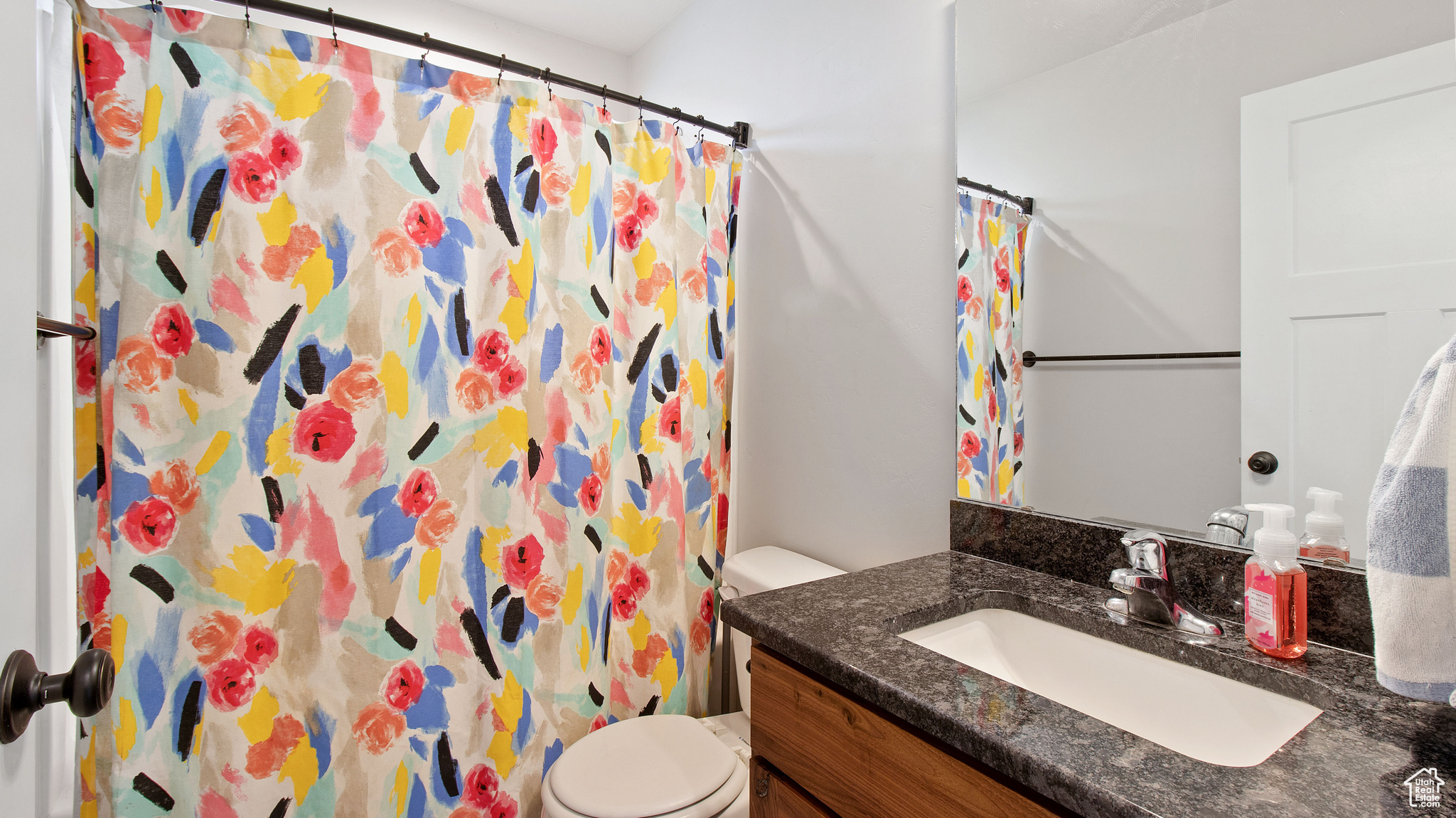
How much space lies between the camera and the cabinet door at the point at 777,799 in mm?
833

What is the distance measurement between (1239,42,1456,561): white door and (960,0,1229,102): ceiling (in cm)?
23

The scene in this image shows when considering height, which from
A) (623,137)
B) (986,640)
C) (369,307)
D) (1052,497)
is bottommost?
(986,640)

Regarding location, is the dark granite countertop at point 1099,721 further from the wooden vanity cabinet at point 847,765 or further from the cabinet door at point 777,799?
the cabinet door at point 777,799

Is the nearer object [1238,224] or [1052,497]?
[1238,224]

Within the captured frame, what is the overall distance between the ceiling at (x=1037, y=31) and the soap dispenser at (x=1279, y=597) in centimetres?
76

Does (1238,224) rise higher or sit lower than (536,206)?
lower

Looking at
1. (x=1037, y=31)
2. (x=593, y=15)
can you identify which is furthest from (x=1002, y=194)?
(x=593, y=15)

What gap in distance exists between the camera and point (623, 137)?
1.65 metres

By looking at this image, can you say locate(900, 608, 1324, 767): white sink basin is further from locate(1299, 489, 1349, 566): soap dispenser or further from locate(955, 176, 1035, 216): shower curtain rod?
locate(955, 176, 1035, 216): shower curtain rod

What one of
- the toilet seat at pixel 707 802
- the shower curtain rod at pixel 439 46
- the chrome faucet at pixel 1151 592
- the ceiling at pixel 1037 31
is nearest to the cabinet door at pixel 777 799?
the toilet seat at pixel 707 802

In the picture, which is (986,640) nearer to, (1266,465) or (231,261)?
(1266,465)

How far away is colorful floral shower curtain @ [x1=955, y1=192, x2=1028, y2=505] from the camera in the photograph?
1.19 meters

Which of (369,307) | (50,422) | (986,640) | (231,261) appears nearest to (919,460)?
(986,640)

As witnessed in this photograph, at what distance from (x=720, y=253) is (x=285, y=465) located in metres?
1.16
